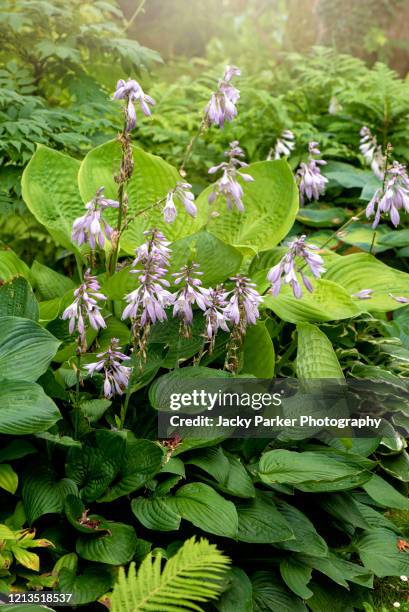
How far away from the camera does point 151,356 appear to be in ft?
9.28

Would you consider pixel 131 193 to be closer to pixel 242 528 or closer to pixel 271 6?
pixel 242 528

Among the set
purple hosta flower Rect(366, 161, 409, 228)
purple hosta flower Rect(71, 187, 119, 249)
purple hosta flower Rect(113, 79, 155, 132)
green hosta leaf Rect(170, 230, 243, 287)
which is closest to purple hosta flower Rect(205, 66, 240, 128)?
purple hosta flower Rect(113, 79, 155, 132)

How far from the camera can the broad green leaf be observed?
2336 millimetres

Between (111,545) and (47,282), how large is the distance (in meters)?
1.51

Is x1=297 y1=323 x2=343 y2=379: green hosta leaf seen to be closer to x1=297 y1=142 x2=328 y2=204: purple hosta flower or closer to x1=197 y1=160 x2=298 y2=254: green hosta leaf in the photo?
x1=197 y1=160 x2=298 y2=254: green hosta leaf

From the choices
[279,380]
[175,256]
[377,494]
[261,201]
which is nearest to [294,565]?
[377,494]

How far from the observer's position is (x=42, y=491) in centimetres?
240

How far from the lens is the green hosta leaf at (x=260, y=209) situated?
3545 millimetres

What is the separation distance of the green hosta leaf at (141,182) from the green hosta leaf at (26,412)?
1.30 meters

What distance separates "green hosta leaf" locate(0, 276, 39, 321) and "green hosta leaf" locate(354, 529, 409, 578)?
159 cm

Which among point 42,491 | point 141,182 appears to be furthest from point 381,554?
point 141,182

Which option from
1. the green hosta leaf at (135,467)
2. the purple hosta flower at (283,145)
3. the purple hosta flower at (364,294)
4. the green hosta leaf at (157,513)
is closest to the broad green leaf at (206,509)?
the green hosta leaf at (157,513)

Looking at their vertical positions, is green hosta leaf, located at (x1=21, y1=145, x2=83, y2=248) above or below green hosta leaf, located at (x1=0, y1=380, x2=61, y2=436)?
above

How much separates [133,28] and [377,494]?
29.2 ft
